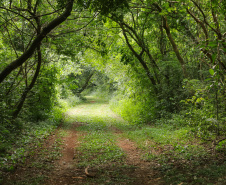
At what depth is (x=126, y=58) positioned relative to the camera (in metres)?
13.1

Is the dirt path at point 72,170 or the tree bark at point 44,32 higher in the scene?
the tree bark at point 44,32

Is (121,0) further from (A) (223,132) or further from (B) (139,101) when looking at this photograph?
(B) (139,101)

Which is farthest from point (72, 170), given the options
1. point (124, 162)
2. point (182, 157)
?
point (182, 157)

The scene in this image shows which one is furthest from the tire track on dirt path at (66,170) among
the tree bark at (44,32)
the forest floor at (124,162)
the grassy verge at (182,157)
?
the tree bark at (44,32)

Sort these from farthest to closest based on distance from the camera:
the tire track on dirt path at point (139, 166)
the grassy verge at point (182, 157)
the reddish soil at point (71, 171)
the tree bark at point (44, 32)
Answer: the tree bark at point (44, 32) → the reddish soil at point (71, 171) → the tire track on dirt path at point (139, 166) → the grassy verge at point (182, 157)

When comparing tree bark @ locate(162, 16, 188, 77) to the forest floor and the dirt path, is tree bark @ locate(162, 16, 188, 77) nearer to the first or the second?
the forest floor

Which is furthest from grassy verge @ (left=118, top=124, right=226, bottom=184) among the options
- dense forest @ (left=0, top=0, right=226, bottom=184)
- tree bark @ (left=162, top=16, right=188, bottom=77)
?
tree bark @ (left=162, top=16, right=188, bottom=77)

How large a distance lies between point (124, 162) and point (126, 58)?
302 inches

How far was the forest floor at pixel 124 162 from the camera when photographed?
5094 mm

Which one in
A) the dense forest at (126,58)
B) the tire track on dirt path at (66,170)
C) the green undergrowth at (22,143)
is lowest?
the tire track on dirt path at (66,170)

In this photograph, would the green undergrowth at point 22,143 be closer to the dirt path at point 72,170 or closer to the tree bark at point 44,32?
the dirt path at point 72,170

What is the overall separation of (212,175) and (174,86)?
27.5 ft

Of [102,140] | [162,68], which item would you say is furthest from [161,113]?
[102,140]

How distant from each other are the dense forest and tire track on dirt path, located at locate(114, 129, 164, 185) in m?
1.94
